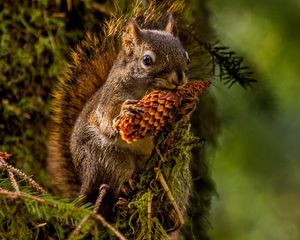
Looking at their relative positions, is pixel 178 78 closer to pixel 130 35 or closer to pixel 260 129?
pixel 130 35

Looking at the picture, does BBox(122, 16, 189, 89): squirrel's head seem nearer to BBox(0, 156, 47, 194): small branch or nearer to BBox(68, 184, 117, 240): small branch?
BBox(68, 184, 117, 240): small branch

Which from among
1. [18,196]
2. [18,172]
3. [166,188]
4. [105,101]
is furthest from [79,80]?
[18,196]

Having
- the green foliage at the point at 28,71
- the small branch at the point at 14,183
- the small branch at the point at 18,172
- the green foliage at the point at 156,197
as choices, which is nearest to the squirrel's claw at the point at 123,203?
the green foliage at the point at 156,197

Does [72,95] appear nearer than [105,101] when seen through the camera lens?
No

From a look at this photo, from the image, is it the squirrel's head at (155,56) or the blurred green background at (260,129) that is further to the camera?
the blurred green background at (260,129)

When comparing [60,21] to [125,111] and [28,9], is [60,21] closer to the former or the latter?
[28,9]

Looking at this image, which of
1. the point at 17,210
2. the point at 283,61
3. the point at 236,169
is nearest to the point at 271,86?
the point at 283,61

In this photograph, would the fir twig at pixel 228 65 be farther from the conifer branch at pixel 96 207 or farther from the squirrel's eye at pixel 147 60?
the conifer branch at pixel 96 207
